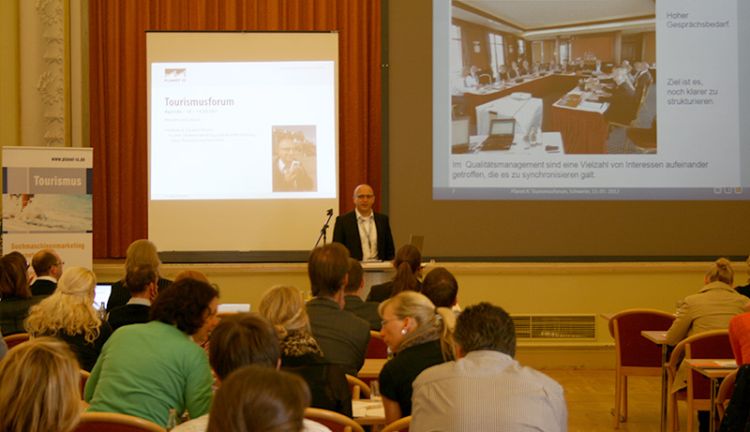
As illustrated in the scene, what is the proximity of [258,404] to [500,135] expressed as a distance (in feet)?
24.4

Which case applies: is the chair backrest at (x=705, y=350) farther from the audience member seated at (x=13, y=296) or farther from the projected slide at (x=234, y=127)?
the projected slide at (x=234, y=127)

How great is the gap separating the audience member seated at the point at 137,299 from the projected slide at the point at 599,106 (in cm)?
443

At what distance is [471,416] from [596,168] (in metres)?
6.48

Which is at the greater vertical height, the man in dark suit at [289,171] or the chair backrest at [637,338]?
the man in dark suit at [289,171]

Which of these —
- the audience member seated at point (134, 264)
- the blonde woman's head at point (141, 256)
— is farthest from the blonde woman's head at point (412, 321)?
the blonde woman's head at point (141, 256)

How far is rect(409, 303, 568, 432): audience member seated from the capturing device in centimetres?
266

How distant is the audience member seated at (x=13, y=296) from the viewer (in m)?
5.07

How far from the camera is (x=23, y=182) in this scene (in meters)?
7.92

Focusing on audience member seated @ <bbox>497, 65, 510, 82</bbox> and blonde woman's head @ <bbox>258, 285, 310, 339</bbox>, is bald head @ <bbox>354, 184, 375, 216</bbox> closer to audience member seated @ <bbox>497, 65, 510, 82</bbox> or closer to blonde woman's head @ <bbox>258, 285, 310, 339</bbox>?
audience member seated @ <bbox>497, 65, 510, 82</bbox>

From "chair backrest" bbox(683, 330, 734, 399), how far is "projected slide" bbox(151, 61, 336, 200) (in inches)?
161

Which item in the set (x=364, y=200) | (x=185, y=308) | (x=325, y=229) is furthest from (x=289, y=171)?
(x=185, y=308)

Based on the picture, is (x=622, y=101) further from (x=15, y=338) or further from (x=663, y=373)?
(x=15, y=338)

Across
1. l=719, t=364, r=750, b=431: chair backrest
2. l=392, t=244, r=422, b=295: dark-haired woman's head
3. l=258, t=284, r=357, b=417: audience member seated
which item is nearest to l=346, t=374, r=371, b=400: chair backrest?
l=258, t=284, r=357, b=417: audience member seated

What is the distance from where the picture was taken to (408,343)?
11.6 ft
